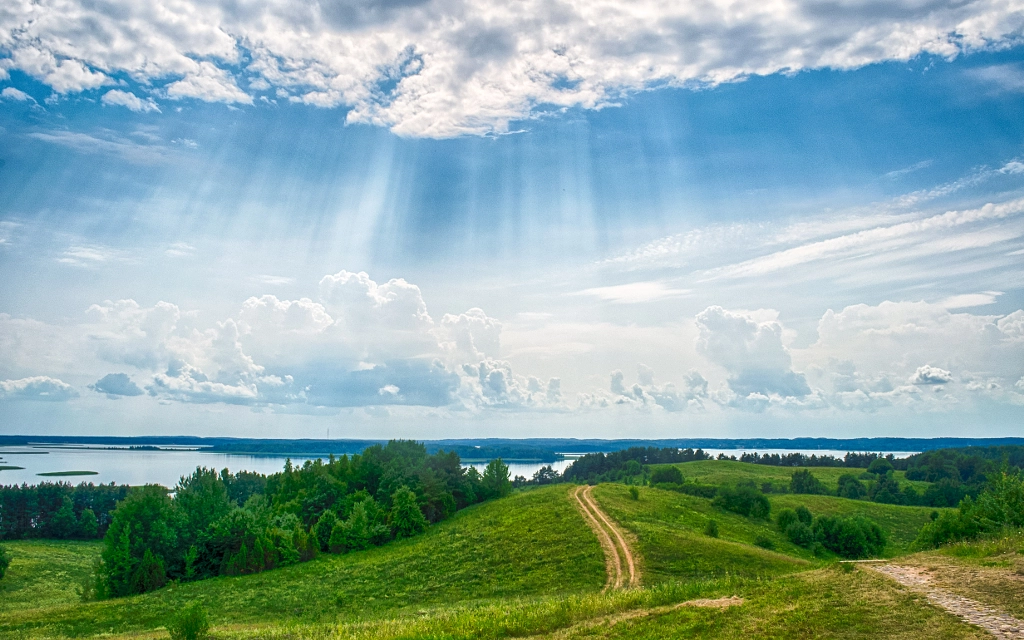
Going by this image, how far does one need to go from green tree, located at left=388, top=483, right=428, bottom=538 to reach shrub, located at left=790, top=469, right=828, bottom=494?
226 ft

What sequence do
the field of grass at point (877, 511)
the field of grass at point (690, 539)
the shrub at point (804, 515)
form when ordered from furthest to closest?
the field of grass at point (877, 511), the shrub at point (804, 515), the field of grass at point (690, 539)

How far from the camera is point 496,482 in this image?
7431cm

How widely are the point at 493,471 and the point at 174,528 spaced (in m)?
34.0

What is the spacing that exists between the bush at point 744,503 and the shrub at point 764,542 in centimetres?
1263

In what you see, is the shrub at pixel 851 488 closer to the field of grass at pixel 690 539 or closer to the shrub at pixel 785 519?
the shrub at pixel 785 519

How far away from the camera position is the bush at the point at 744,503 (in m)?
64.8

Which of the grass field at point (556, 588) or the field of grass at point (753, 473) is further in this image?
the field of grass at point (753, 473)

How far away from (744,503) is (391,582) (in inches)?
1600

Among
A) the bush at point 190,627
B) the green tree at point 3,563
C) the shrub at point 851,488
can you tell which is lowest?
the green tree at point 3,563

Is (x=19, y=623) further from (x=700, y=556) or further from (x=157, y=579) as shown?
(x=700, y=556)

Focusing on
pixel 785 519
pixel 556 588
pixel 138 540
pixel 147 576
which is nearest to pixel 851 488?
pixel 785 519

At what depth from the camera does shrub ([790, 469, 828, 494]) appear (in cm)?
10300

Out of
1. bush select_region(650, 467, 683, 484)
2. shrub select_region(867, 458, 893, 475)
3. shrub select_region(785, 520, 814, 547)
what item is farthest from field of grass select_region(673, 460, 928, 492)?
shrub select_region(785, 520, 814, 547)

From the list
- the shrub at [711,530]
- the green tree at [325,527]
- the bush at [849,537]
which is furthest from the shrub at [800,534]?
the green tree at [325,527]
